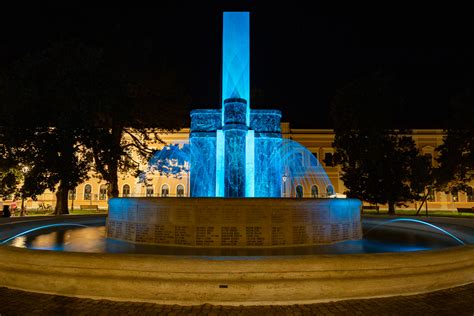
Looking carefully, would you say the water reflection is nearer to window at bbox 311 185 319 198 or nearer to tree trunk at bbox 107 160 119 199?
tree trunk at bbox 107 160 119 199

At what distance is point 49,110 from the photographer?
2073 cm

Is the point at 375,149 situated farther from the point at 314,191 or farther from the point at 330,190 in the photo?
the point at 330,190

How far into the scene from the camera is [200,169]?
1875 centimetres

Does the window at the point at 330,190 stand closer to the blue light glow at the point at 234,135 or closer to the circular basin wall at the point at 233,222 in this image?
the blue light glow at the point at 234,135

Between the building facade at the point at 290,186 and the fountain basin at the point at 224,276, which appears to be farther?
the building facade at the point at 290,186

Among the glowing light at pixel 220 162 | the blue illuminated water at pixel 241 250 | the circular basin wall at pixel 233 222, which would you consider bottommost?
the blue illuminated water at pixel 241 250

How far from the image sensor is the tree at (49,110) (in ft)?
66.4

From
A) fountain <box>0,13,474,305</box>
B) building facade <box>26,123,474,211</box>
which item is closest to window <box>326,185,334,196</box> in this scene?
building facade <box>26,123,474,211</box>

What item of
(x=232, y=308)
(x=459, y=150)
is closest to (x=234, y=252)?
(x=232, y=308)

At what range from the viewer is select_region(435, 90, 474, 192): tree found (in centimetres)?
3778

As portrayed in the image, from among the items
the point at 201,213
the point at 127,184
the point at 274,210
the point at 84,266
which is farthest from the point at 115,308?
the point at 127,184

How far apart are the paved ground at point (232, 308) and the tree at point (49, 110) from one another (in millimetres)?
17077

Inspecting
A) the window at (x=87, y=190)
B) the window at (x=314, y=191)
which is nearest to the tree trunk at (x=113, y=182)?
the window at (x=87, y=190)

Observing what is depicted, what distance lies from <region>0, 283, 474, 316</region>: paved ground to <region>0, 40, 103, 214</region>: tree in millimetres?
17077
